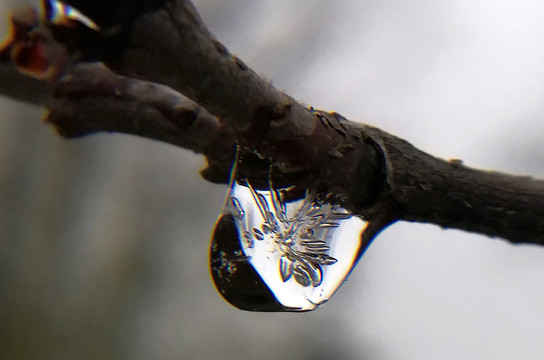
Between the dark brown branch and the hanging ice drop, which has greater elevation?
the dark brown branch

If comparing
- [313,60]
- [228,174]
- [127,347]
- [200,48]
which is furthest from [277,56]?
[127,347]

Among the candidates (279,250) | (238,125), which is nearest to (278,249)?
(279,250)

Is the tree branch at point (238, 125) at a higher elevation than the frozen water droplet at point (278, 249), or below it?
higher

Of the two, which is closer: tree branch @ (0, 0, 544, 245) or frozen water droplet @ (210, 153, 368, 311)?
tree branch @ (0, 0, 544, 245)

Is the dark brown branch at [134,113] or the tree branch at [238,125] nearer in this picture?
the tree branch at [238,125]

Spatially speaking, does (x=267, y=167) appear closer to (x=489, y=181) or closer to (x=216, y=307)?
(x=489, y=181)

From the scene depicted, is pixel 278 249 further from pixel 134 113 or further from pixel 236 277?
pixel 134 113

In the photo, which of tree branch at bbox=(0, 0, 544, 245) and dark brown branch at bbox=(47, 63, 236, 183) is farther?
dark brown branch at bbox=(47, 63, 236, 183)
